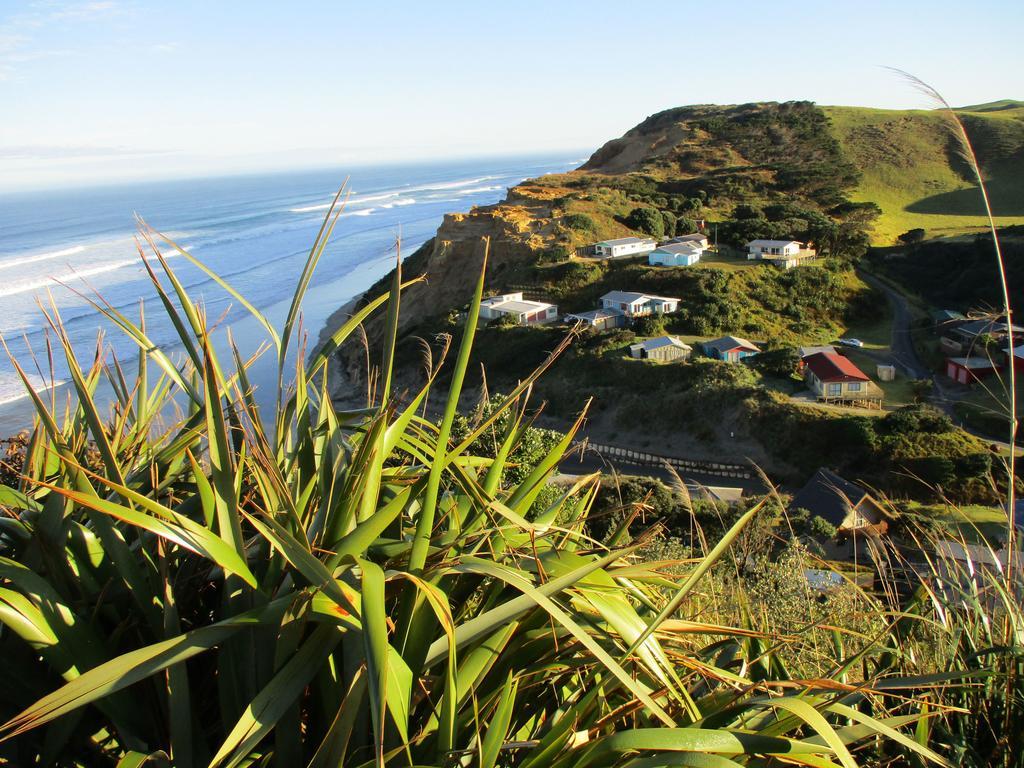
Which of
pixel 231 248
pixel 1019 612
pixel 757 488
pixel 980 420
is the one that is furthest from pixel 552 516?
pixel 231 248

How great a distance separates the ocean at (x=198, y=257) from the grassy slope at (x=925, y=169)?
34354 mm

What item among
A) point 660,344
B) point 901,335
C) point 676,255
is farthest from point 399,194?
point 901,335

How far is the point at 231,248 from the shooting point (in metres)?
54.5

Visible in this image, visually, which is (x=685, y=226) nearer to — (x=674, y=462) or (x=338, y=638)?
(x=674, y=462)

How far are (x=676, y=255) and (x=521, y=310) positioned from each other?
28.4 feet

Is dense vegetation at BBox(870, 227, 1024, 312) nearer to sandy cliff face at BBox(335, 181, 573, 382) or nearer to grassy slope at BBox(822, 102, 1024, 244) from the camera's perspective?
grassy slope at BBox(822, 102, 1024, 244)

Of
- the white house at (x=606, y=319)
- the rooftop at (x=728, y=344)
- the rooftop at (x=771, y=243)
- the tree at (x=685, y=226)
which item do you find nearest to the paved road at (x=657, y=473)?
the rooftop at (x=728, y=344)

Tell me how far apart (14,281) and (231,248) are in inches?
581

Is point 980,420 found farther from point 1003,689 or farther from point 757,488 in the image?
point 1003,689

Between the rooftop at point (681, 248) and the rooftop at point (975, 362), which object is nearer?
the rooftop at point (975, 362)

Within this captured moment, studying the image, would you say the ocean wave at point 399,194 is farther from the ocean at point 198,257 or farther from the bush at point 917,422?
the bush at point 917,422

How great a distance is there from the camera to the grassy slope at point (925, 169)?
46594 millimetres

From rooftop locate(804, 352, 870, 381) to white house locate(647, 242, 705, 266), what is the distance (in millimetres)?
10818

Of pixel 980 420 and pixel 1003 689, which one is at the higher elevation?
pixel 1003 689
